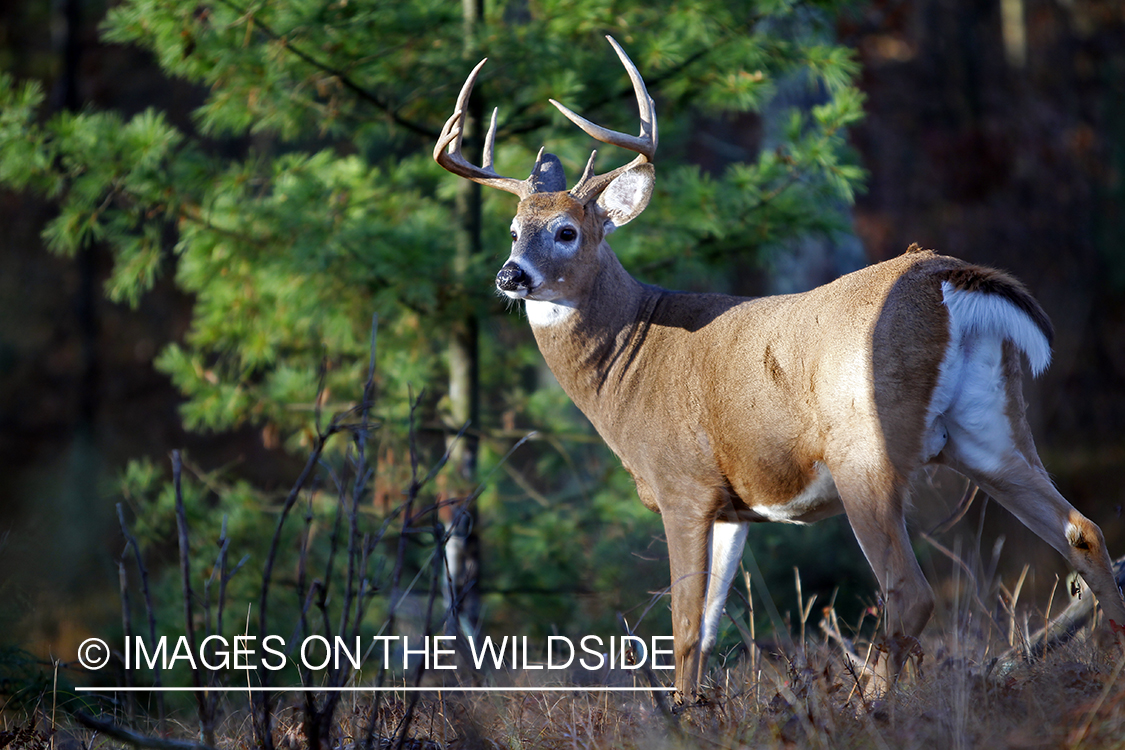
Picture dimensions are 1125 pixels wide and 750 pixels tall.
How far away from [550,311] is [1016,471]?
6.21ft

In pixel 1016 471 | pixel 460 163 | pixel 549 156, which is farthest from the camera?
pixel 549 156

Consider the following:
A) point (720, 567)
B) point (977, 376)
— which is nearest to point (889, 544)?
point (977, 376)

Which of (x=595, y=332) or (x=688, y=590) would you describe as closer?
(x=688, y=590)

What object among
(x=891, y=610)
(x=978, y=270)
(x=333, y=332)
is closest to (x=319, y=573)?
(x=333, y=332)

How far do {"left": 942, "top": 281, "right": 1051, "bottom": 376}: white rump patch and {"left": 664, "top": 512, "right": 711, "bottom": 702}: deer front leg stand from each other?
1175 millimetres

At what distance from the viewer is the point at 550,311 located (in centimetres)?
Answer: 409

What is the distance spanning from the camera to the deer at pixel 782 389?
304cm

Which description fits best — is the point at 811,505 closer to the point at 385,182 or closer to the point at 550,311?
the point at 550,311

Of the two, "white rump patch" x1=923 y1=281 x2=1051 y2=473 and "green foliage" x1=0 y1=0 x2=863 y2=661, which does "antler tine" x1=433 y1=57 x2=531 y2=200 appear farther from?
"white rump patch" x1=923 y1=281 x2=1051 y2=473

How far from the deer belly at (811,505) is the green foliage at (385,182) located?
1.79 meters

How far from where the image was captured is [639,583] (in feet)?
17.8

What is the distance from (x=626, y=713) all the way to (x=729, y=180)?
10.4ft

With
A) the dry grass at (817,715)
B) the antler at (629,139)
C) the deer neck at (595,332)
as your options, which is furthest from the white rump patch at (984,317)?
the antler at (629,139)

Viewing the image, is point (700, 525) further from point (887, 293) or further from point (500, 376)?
point (500, 376)
